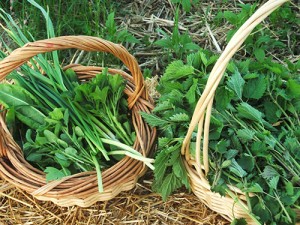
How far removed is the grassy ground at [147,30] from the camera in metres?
1.71

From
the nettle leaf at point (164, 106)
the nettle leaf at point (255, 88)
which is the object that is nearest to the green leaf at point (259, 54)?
the nettle leaf at point (255, 88)

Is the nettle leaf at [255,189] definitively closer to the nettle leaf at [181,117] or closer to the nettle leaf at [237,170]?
the nettle leaf at [237,170]

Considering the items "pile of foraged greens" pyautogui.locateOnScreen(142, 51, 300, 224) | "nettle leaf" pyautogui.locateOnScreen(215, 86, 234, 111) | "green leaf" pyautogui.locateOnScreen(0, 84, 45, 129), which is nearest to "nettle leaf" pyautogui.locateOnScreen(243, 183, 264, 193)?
"pile of foraged greens" pyautogui.locateOnScreen(142, 51, 300, 224)

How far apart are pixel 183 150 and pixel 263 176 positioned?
225 mm

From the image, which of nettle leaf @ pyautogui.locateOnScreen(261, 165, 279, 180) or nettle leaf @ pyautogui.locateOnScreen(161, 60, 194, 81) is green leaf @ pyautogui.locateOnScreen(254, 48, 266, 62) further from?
nettle leaf @ pyautogui.locateOnScreen(261, 165, 279, 180)

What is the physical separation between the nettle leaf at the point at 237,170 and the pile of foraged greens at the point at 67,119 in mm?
255

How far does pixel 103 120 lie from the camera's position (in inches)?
68.9

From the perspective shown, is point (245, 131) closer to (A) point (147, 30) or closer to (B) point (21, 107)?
(B) point (21, 107)

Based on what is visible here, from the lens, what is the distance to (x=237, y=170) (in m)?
1.45

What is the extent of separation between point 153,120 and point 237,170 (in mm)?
313

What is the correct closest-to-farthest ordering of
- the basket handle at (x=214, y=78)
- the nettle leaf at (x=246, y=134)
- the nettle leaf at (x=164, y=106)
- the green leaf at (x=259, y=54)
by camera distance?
the basket handle at (x=214, y=78), the nettle leaf at (x=246, y=134), the nettle leaf at (x=164, y=106), the green leaf at (x=259, y=54)

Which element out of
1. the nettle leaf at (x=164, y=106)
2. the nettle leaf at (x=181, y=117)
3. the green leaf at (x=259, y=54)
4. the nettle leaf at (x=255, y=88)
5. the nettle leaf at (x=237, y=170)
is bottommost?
the green leaf at (x=259, y=54)

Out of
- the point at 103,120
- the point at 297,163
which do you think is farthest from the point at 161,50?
the point at 297,163

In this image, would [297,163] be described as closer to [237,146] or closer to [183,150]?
[237,146]
